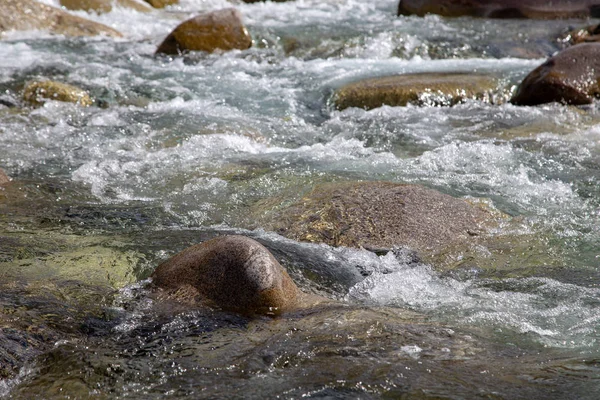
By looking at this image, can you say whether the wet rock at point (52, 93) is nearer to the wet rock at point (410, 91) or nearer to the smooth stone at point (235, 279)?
the wet rock at point (410, 91)

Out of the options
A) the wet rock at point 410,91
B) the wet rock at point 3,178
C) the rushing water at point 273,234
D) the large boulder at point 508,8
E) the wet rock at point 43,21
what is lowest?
the wet rock at point 3,178

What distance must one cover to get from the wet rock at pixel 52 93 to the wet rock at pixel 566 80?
4.98 meters

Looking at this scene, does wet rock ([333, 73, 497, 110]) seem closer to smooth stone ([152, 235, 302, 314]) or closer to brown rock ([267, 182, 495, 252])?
brown rock ([267, 182, 495, 252])

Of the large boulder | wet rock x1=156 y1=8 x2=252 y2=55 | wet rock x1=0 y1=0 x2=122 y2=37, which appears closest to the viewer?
wet rock x1=156 y1=8 x2=252 y2=55

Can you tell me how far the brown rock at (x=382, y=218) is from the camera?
462 centimetres

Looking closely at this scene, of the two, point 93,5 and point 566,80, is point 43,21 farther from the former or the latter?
point 566,80

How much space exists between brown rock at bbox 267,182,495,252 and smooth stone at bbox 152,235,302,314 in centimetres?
93

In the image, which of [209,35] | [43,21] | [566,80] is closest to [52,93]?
[209,35]

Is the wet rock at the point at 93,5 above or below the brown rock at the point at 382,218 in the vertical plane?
above

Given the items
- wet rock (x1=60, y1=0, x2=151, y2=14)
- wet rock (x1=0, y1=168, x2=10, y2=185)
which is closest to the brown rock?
wet rock (x1=0, y1=168, x2=10, y2=185)

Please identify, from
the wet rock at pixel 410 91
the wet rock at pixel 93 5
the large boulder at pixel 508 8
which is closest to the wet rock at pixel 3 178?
the wet rock at pixel 410 91

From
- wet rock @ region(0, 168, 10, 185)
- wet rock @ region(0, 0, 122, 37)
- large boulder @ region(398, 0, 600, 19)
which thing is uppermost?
large boulder @ region(398, 0, 600, 19)

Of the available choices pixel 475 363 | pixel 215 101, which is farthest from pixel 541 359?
pixel 215 101

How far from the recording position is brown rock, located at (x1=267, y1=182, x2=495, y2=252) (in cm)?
462
